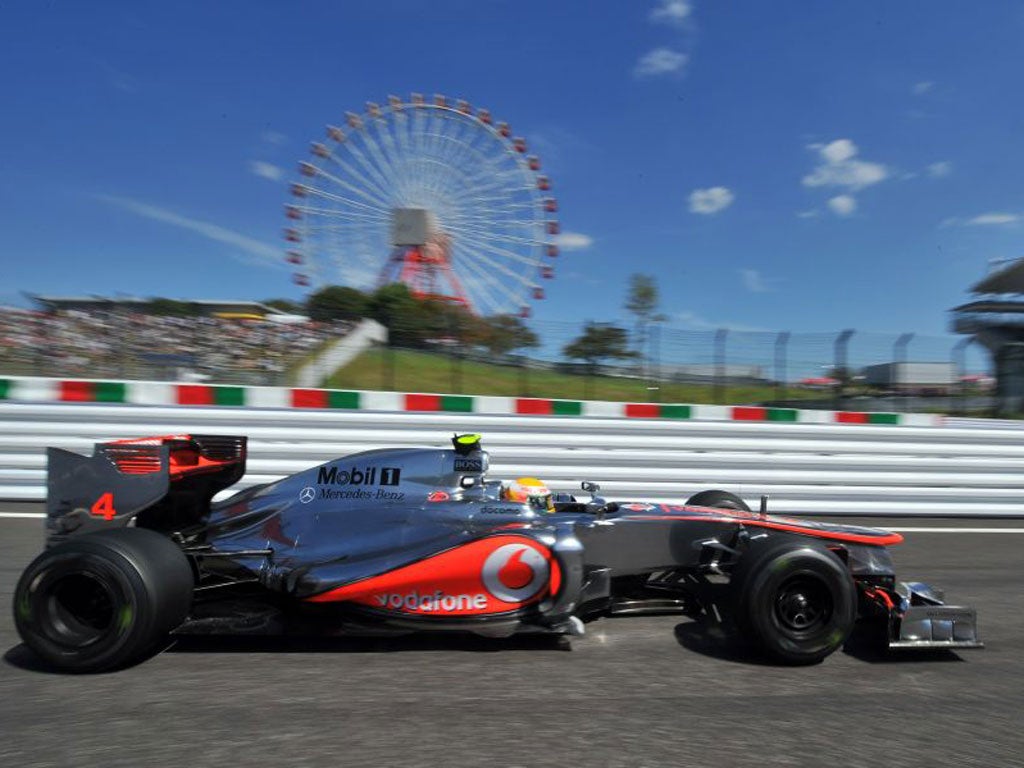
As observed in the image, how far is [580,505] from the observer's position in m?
4.12

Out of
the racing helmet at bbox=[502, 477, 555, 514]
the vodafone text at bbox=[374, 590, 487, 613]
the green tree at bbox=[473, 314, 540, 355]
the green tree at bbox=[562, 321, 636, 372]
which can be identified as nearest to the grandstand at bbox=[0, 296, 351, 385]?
the green tree at bbox=[473, 314, 540, 355]

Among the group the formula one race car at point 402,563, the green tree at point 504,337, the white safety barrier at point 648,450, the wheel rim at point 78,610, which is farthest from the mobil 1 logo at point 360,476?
the green tree at point 504,337

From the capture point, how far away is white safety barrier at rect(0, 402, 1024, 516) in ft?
24.0

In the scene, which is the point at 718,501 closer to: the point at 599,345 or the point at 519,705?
the point at 519,705

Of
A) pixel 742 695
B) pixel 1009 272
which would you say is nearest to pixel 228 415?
pixel 742 695

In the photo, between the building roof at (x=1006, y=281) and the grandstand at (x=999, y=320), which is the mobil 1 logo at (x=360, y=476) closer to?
the grandstand at (x=999, y=320)

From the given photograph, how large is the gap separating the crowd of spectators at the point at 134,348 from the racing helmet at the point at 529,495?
7.30m

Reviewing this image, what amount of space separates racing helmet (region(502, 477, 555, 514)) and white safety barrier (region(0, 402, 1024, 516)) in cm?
345

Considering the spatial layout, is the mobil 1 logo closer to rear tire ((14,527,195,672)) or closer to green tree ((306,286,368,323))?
rear tire ((14,527,195,672))

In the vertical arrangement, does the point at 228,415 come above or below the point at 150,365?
below

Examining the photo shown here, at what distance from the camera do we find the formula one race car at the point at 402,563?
331cm

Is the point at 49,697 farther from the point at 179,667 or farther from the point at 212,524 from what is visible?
Result: the point at 212,524

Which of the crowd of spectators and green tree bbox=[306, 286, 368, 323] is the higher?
green tree bbox=[306, 286, 368, 323]

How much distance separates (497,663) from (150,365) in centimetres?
841
